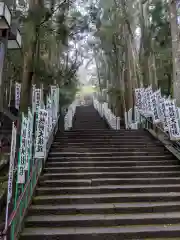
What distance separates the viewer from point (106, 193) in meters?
6.50

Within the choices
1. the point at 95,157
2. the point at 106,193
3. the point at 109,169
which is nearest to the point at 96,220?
the point at 106,193

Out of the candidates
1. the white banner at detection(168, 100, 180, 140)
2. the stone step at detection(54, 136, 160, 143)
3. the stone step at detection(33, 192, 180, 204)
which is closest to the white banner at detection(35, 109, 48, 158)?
the stone step at detection(33, 192, 180, 204)

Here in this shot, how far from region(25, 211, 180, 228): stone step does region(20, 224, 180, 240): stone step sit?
129 mm

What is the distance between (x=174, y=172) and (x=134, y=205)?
224 cm

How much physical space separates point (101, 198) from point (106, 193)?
1.39 ft

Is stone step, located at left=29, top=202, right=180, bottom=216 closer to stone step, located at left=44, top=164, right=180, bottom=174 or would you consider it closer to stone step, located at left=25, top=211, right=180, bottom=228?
stone step, located at left=25, top=211, right=180, bottom=228

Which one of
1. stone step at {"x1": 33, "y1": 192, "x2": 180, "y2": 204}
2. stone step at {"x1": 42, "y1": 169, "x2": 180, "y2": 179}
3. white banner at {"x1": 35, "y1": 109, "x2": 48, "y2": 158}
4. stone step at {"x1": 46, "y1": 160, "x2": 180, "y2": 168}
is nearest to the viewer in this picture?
stone step at {"x1": 33, "y1": 192, "x2": 180, "y2": 204}

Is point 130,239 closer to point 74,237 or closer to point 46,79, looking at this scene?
point 74,237

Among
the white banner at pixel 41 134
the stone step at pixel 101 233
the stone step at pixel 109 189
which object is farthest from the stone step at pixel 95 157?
the stone step at pixel 101 233

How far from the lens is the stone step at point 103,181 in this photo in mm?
6797

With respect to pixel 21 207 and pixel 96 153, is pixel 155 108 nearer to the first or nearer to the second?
pixel 96 153

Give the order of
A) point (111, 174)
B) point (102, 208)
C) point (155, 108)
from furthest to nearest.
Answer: point (155, 108) → point (111, 174) → point (102, 208)

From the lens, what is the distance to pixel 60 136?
10.5 m

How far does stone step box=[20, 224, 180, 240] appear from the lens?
4.79 meters
